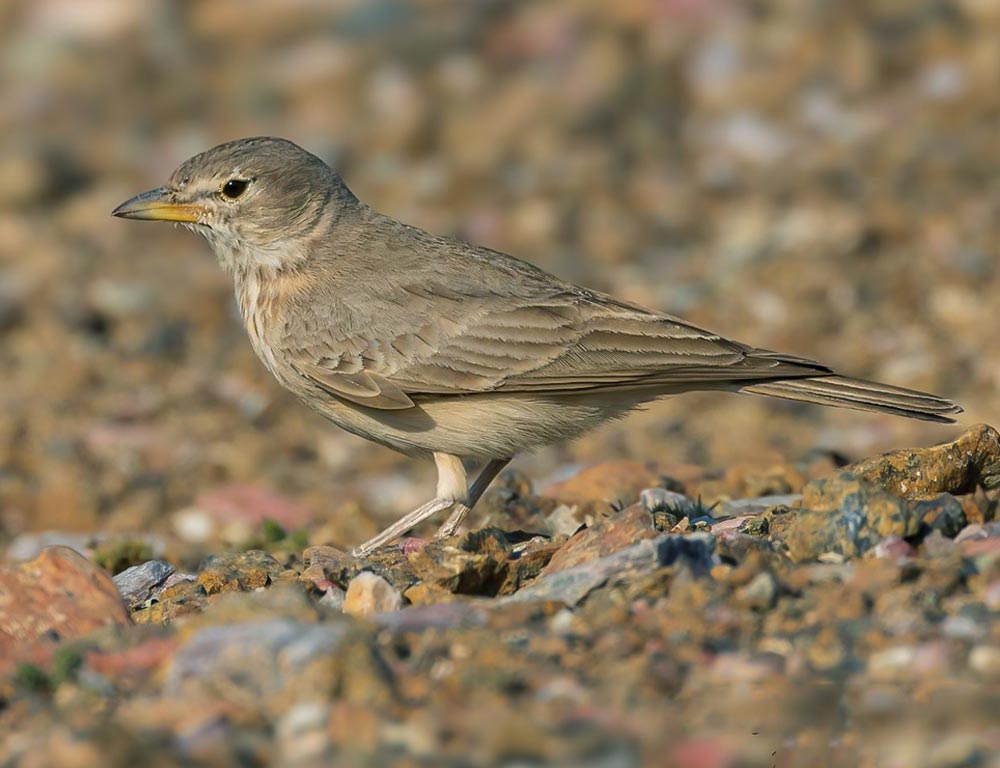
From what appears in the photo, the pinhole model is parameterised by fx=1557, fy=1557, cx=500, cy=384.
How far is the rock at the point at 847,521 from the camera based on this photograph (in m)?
4.95

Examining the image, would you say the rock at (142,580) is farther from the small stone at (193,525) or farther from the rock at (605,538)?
the small stone at (193,525)

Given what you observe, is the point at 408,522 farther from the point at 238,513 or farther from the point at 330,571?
the point at 238,513

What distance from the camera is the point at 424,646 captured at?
13.9ft

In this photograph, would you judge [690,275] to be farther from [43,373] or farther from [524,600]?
[524,600]

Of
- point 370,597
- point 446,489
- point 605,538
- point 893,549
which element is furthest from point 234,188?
point 893,549

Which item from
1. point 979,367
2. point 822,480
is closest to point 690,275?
point 979,367

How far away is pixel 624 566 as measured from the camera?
4691 mm

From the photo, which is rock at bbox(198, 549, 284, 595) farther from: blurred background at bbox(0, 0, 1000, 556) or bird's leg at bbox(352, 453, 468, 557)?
blurred background at bbox(0, 0, 1000, 556)

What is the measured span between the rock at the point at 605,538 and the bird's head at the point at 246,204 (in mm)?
2332

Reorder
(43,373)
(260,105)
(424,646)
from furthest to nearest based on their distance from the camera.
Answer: (260,105) → (43,373) → (424,646)

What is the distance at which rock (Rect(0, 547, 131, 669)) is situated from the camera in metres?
4.91

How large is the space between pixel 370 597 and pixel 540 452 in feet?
7.23

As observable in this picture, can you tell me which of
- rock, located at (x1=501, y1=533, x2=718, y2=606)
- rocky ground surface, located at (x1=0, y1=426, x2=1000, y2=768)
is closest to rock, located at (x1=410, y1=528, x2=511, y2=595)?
rocky ground surface, located at (x1=0, y1=426, x2=1000, y2=768)

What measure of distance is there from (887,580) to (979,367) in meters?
6.00
